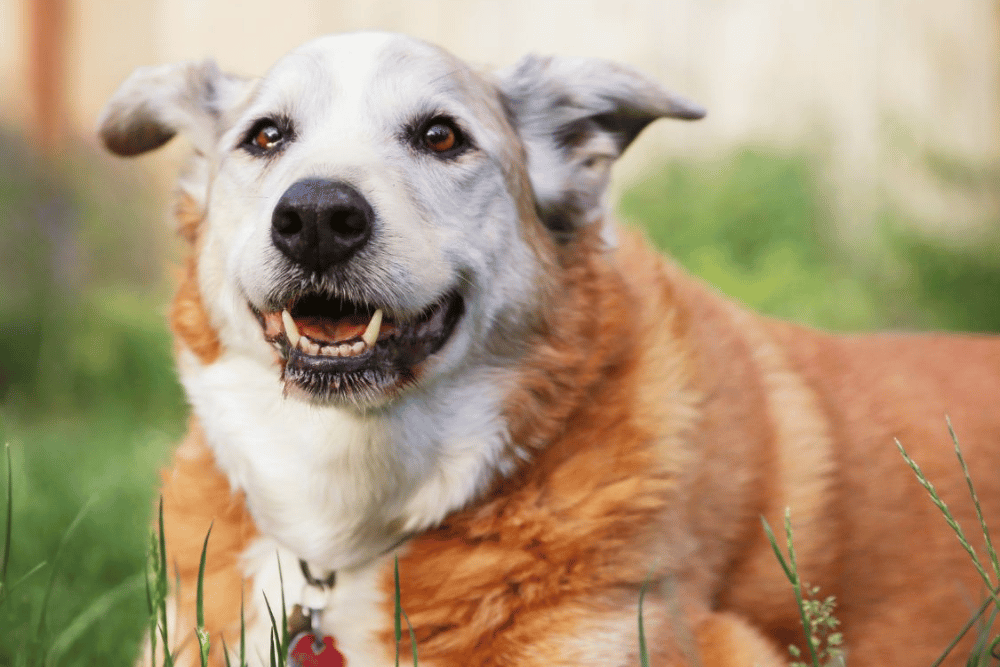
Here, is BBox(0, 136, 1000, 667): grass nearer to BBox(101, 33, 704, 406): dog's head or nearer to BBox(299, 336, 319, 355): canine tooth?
BBox(101, 33, 704, 406): dog's head

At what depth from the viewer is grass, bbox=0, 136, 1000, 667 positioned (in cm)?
531

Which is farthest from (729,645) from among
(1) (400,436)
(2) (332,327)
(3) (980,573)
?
(2) (332,327)

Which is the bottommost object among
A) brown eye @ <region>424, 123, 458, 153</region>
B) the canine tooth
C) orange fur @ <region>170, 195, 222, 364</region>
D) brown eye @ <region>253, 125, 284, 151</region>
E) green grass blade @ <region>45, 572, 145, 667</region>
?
green grass blade @ <region>45, 572, 145, 667</region>

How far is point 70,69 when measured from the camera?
6.39 meters

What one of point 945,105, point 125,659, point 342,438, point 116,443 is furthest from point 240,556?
point 945,105

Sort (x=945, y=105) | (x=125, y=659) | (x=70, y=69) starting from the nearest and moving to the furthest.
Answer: (x=125, y=659) < (x=70, y=69) < (x=945, y=105)

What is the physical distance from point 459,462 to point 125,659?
3.65ft

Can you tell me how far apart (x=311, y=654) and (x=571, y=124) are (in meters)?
1.51

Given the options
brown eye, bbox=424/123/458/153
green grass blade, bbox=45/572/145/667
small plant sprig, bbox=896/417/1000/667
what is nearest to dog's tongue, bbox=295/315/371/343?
brown eye, bbox=424/123/458/153

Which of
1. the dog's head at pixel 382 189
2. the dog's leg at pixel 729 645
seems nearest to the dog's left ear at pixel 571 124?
the dog's head at pixel 382 189

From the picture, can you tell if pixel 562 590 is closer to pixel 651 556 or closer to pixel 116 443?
pixel 651 556

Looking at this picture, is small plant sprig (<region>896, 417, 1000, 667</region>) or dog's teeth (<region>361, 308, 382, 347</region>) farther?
dog's teeth (<region>361, 308, 382, 347</region>)

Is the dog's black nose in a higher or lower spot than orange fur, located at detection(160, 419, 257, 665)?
higher

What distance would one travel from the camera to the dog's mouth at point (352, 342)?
2141 millimetres
